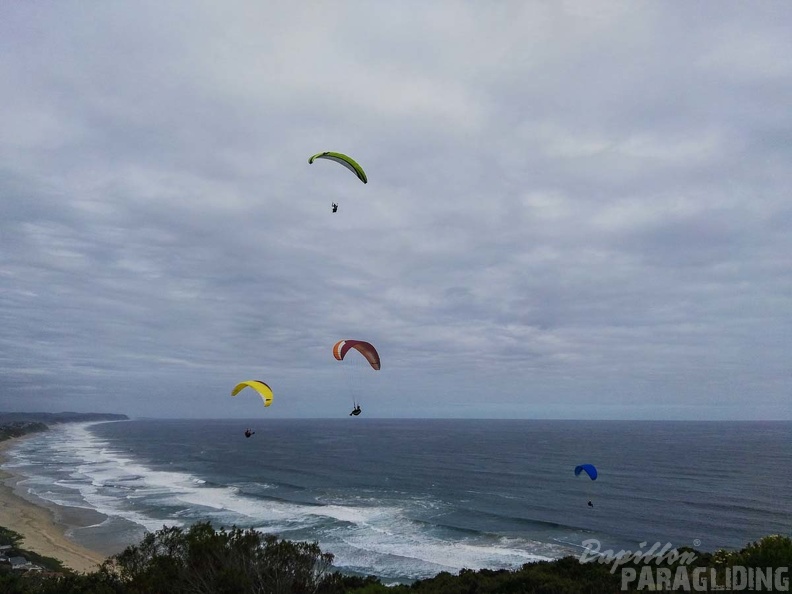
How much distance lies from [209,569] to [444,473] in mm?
59574

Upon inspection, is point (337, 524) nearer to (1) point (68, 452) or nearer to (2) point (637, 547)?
(2) point (637, 547)

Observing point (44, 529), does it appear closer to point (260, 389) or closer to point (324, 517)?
point (324, 517)

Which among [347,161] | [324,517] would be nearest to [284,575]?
[347,161]

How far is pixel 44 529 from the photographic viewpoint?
41344 millimetres

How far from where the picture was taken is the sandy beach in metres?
34.0

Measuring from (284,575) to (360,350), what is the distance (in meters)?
10.1

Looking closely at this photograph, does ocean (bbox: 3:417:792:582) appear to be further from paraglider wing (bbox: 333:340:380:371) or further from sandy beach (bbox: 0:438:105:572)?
paraglider wing (bbox: 333:340:380:371)

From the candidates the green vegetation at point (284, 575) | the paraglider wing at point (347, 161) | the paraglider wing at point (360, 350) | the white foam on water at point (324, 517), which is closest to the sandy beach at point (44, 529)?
the white foam on water at point (324, 517)

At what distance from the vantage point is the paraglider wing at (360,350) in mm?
23031

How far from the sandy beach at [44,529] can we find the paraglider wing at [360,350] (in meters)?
17.8

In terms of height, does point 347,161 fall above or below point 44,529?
above

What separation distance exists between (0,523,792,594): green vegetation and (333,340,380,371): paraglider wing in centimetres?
786

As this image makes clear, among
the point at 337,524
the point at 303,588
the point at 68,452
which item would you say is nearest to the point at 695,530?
the point at 337,524

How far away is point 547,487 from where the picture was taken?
60688 mm
